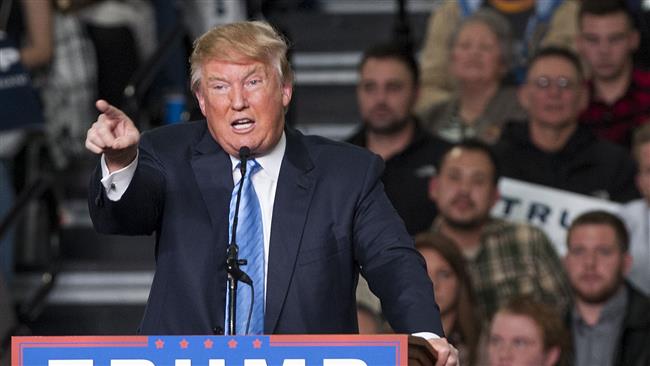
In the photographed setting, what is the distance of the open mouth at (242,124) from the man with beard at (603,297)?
3134mm

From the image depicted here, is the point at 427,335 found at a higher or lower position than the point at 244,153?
lower

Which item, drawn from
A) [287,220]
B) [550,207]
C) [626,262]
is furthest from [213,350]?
[550,207]

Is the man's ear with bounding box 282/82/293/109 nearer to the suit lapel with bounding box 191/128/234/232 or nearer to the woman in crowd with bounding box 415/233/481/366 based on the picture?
the suit lapel with bounding box 191/128/234/232

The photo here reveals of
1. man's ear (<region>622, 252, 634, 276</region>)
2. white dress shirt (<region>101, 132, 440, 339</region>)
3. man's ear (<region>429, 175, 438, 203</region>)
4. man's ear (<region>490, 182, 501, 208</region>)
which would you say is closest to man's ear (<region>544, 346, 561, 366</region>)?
man's ear (<region>622, 252, 634, 276</region>)

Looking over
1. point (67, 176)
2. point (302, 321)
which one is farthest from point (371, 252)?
point (67, 176)

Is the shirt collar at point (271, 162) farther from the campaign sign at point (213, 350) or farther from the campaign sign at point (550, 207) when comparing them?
the campaign sign at point (550, 207)

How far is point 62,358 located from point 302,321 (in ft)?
1.96

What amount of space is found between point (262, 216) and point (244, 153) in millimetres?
191

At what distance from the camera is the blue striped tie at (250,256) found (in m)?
3.58

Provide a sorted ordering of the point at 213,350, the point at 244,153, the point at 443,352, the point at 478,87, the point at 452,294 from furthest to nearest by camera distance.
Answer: the point at 478,87 < the point at 452,294 < the point at 244,153 < the point at 443,352 < the point at 213,350

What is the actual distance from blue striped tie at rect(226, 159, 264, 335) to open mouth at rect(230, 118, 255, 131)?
0.11 m

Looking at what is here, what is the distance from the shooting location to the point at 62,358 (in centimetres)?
323

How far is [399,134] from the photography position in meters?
7.15

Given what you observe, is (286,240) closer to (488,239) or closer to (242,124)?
(242,124)
